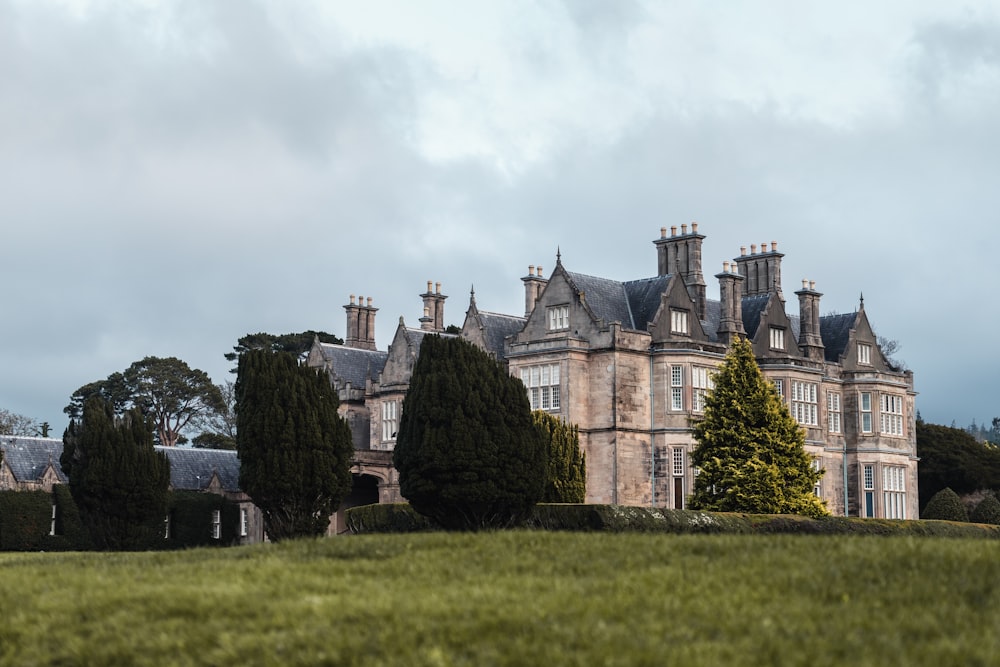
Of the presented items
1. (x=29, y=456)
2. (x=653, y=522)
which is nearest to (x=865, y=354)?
(x=653, y=522)

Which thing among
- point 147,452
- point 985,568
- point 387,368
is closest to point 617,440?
point 387,368

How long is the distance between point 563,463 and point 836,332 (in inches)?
765

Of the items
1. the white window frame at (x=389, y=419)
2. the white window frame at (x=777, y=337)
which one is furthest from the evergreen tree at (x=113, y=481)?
the white window frame at (x=777, y=337)

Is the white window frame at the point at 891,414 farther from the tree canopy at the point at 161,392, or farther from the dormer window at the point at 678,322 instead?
the tree canopy at the point at 161,392

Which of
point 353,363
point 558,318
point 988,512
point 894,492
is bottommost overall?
point 988,512

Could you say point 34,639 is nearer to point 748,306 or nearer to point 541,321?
point 541,321

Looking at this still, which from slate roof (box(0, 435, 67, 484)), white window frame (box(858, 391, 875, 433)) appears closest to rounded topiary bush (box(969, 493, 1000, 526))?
white window frame (box(858, 391, 875, 433))

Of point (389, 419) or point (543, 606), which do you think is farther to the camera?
point (389, 419)

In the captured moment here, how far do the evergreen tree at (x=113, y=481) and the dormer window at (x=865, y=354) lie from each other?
30.8 meters

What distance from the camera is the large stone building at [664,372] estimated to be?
168 feet

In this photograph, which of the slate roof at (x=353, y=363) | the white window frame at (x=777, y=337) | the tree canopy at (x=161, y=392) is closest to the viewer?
the white window frame at (x=777, y=337)

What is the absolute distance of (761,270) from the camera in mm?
59688

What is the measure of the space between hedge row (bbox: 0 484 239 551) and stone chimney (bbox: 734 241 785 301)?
2622 centimetres

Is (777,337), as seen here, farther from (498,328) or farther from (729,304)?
(498,328)
